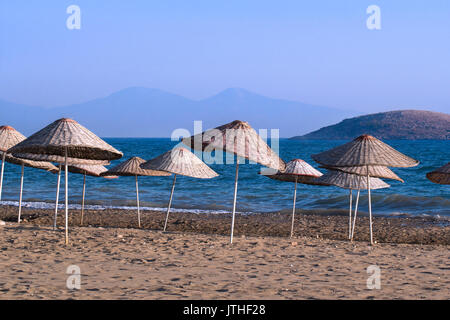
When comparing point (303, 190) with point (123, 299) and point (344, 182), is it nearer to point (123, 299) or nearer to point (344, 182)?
point (344, 182)

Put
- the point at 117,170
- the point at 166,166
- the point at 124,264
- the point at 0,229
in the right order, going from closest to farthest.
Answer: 1. the point at 124,264
2. the point at 0,229
3. the point at 166,166
4. the point at 117,170

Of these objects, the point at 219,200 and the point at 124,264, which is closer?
the point at 124,264

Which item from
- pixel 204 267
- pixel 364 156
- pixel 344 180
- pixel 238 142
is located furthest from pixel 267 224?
pixel 204 267

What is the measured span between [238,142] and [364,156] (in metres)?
2.46

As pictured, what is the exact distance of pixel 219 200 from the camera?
79.8 feet

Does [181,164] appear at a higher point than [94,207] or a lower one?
higher

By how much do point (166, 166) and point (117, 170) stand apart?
6.75 ft

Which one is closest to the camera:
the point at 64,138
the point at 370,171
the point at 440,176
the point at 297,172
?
the point at 64,138

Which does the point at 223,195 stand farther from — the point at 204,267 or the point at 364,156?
the point at 204,267

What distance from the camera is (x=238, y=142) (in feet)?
28.9

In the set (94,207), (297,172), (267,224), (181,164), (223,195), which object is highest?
(181,164)

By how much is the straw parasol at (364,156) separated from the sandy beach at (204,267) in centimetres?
149
